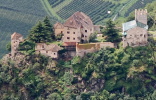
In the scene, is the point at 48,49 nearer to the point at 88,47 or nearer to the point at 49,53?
the point at 49,53

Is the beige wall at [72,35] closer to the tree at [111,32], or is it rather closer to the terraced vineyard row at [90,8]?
the tree at [111,32]

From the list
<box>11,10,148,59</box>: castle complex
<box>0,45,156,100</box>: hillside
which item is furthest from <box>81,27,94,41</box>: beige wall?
<box>0,45,156,100</box>: hillside

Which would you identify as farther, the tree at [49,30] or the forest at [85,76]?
the tree at [49,30]

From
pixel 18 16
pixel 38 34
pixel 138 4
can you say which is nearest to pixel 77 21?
pixel 38 34

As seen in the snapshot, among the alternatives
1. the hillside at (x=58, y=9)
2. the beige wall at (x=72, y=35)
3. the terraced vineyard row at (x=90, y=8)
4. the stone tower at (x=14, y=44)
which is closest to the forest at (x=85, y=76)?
the stone tower at (x=14, y=44)

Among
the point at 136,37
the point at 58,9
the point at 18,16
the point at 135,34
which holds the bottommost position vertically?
the point at 136,37

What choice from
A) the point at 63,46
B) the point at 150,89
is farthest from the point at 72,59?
the point at 150,89
